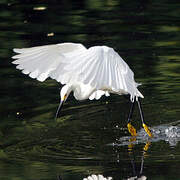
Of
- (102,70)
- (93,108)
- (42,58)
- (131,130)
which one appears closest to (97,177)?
(102,70)

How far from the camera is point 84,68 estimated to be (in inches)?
293

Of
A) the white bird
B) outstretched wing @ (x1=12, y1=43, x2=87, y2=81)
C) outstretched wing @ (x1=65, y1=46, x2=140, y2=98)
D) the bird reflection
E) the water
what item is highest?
outstretched wing @ (x1=65, y1=46, x2=140, y2=98)

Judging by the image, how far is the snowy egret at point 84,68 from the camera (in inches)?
287

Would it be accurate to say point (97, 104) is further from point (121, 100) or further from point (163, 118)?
point (163, 118)

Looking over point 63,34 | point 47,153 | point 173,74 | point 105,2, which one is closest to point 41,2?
point 105,2

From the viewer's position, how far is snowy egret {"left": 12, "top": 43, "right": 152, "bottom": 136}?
7.29 m

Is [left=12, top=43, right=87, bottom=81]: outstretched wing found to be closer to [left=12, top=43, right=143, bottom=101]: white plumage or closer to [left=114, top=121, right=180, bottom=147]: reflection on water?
[left=12, top=43, right=143, bottom=101]: white plumage

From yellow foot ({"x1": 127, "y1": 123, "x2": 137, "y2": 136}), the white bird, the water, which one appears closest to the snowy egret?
yellow foot ({"x1": 127, "y1": 123, "x2": 137, "y2": 136})

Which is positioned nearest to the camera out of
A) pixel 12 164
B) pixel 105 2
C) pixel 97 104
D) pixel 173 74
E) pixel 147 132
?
pixel 12 164

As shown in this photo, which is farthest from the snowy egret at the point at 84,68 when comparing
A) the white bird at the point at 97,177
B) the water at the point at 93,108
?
the white bird at the point at 97,177

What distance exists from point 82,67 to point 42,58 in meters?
1.41

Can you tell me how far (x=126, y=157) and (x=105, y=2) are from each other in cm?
1001

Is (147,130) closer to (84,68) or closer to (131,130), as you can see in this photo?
(131,130)

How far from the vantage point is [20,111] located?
32.6ft
